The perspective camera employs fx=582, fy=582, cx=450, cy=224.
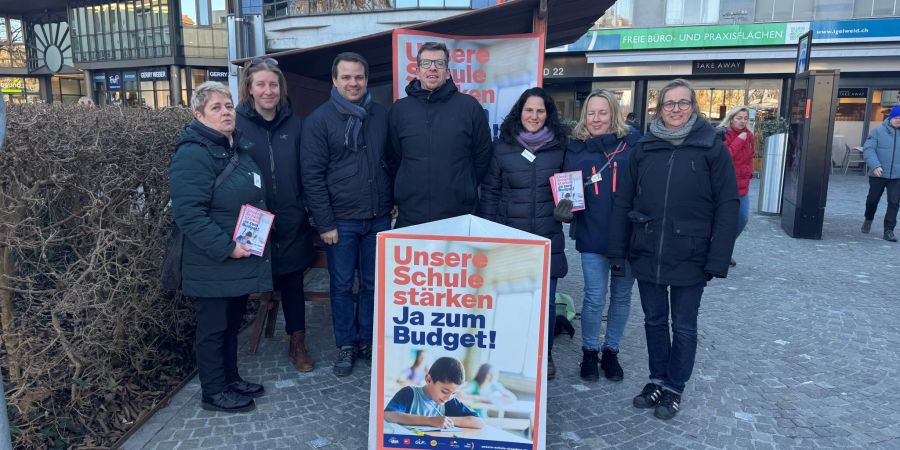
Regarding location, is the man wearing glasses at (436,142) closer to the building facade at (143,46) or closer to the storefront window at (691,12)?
the storefront window at (691,12)

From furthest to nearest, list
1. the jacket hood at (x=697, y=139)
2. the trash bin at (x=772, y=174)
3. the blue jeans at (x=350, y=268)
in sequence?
the trash bin at (x=772, y=174) < the blue jeans at (x=350, y=268) < the jacket hood at (x=697, y=139)

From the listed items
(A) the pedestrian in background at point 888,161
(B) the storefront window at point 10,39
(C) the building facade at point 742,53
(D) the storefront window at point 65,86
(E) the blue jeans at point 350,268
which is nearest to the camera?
(E) the blue jeans at point 350,268

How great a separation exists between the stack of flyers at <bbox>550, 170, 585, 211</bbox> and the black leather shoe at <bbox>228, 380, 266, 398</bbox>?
224cm

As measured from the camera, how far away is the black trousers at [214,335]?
11.1ft

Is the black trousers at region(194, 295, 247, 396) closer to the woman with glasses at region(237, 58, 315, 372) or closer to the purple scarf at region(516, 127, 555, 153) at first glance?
the woman with glasses at region(237, 58, 315, 372)

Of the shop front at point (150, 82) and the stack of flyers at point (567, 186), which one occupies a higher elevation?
the shop front at point (150, 82)

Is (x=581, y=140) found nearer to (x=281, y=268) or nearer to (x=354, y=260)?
(x=354, y=260)

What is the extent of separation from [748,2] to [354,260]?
1898cm

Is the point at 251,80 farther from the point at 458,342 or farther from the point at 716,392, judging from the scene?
the point at 716,392

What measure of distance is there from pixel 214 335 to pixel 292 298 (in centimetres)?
77

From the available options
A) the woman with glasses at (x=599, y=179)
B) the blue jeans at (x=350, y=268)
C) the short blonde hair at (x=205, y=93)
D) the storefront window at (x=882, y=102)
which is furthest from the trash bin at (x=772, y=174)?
the storefront window at (x=882, y=102)

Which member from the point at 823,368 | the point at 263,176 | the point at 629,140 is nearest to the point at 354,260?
the point at 263,176

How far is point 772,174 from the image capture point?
10336 millimetres

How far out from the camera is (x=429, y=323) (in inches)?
106
